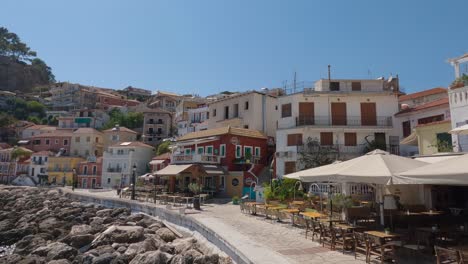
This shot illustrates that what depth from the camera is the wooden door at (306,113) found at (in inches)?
1244

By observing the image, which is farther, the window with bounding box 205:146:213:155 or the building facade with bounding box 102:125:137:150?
the building facade with bounding box 102:125:137:150

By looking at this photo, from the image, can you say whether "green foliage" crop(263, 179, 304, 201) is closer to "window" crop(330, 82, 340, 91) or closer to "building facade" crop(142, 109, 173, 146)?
"window" crop(330, 82, 340, 91)

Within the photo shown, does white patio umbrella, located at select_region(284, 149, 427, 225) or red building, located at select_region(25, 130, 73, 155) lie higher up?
red building, located at select_region(25, 130, 73, 155)

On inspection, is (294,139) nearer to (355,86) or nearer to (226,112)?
(355,86)

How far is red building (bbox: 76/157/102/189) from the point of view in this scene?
57875mm

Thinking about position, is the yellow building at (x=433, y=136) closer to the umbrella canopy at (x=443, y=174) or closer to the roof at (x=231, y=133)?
the roof at (x=231, y=133)

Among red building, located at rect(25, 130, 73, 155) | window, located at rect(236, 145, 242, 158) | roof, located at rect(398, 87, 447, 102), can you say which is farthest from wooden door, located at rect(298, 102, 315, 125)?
red building, located at rect(25, 130, 73, 155)

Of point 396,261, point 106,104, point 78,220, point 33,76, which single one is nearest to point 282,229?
point 396,261

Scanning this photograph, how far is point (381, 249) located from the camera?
850 centimetres

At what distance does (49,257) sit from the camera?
14828mm

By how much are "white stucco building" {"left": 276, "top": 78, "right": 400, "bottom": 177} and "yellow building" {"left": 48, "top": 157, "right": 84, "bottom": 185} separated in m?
45.0

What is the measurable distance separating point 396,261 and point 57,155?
66.7m

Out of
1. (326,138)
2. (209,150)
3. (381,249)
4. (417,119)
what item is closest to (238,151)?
(209,150)

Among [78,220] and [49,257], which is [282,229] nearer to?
[49,257]
